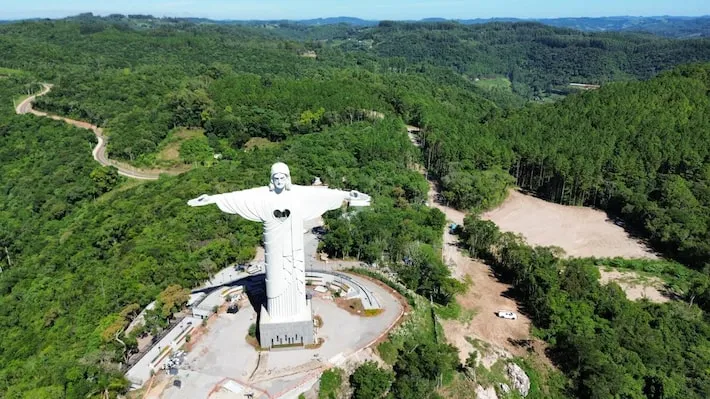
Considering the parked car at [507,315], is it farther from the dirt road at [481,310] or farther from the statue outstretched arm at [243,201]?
the statue outstretched arm at [243,201]

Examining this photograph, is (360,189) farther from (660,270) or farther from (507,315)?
(660,270)

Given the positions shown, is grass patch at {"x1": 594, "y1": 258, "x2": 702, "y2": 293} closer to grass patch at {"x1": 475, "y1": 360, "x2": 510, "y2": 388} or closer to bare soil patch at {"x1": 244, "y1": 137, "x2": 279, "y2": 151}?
grass patch at {"x1": 475, "y1": 360, "x2": 510, "y2": 388}

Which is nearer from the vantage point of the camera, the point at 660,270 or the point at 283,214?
the point at 283,214

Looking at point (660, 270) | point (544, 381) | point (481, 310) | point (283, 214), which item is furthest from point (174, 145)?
point (660, 270)

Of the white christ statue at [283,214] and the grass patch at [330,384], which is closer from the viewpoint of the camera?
the grass patch at [330,384]

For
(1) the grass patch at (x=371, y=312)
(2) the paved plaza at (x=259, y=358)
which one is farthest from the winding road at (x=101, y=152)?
(1) the grass patch at (x=371, y=312)

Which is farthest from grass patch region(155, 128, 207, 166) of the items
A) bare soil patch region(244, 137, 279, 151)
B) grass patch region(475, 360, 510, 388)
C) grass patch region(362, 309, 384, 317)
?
grass patch region(475, 360, 510, 388)
